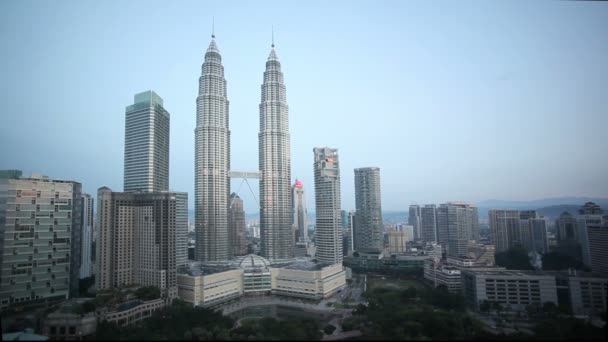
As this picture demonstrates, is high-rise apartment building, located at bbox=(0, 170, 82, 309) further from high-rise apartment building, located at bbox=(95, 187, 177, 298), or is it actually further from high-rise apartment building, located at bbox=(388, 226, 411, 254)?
high-rise apartment building, located at bbox=(388, 226, 411, 254)

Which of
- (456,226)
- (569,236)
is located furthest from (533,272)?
(456,226)

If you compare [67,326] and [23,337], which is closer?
[23,337]

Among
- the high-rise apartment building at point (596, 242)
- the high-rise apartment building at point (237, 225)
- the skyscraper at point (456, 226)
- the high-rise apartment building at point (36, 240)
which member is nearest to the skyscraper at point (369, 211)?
the skyscraper at point (456, 226)

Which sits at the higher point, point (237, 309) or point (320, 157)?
point (320, 157)

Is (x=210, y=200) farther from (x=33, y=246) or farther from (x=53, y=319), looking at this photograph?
(x=53, y=319)

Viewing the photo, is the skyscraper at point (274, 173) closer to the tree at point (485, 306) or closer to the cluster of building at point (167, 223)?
the cluster of building at point (167, 223)

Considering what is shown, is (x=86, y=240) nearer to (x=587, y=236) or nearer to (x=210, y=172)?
(x=210, y=172)

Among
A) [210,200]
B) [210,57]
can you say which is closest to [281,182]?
[210,200]
